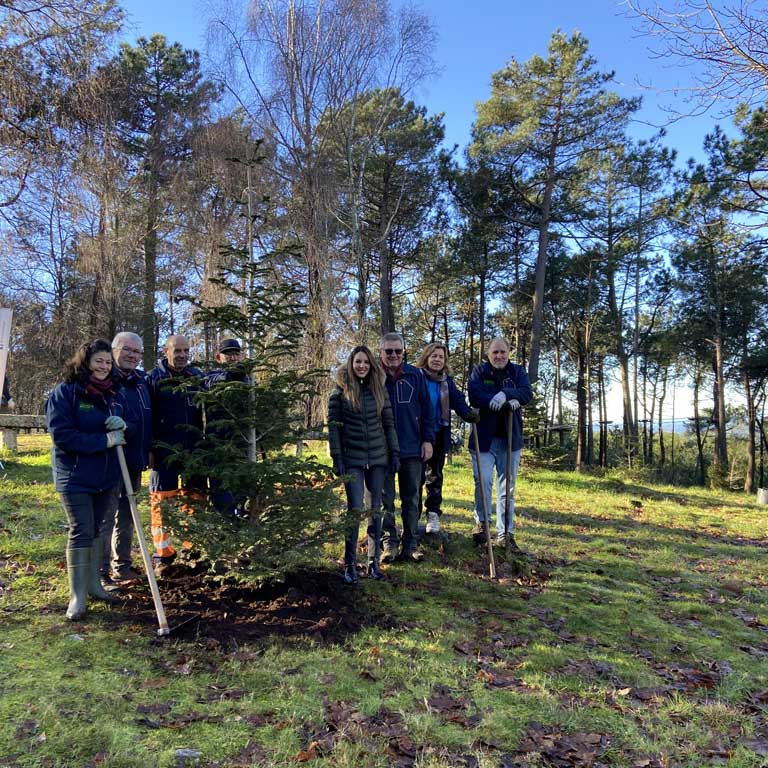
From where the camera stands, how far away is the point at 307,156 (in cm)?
1186

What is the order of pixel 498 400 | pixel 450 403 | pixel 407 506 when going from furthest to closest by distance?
pixel 450 403 → pixel 498 400 → pixel 407 506

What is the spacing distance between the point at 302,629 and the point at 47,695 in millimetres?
1543

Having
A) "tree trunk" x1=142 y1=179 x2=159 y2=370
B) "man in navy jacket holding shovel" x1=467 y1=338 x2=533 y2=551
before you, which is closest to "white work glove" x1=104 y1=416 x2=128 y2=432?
"man in navy jacket holding shovel" x1=467 y1=338 x2=533 y2=551

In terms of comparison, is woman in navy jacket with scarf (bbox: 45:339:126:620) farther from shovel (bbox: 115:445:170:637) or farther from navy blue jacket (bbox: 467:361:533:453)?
navy blue jacket (bbox: 467:361:533:453)

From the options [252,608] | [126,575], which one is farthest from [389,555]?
[126,575]

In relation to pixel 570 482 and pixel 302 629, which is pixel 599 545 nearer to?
pixel 302 629

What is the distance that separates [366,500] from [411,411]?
961mm

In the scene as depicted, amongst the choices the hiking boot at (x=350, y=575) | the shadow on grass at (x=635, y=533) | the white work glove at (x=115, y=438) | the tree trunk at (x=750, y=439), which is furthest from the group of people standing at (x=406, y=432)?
the tree trunk at (x=750, y=439)

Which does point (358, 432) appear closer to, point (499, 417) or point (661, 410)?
point (499, 417)

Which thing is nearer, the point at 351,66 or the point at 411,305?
the point at 351,66

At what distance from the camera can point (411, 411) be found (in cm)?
519

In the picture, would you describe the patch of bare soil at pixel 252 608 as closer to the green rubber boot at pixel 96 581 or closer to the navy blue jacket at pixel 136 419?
the green rubber boot at pixel 96 581

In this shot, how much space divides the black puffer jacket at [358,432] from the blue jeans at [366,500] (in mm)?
101

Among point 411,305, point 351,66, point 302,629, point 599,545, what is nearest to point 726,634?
point 599,545
